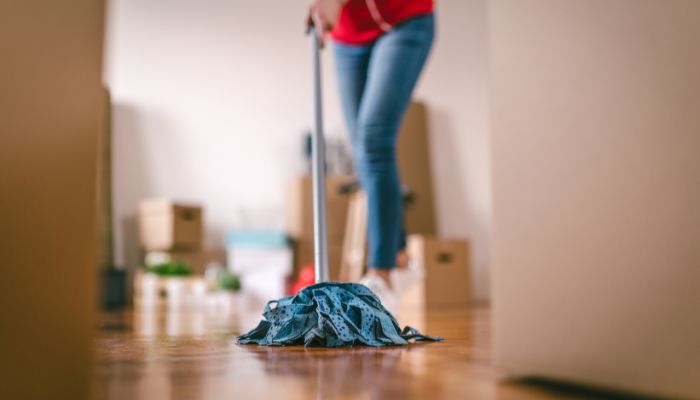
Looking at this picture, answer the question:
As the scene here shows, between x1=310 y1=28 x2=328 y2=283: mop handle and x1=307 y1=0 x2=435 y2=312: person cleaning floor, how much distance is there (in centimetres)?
16

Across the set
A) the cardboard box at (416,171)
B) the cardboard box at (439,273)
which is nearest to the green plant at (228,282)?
the cardboard box at (439,273)

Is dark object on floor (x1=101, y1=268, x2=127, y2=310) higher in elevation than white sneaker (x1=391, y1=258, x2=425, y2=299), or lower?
lower

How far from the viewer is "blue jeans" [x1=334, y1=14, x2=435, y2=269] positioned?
1.36m

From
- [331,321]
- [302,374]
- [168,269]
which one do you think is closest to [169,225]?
[168,269]

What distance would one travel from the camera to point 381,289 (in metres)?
1.36

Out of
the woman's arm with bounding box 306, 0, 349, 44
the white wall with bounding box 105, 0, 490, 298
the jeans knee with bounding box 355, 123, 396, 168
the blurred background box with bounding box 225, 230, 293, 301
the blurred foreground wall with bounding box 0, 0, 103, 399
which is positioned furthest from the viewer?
the white wall with bounding box 105, 0, 490, 298

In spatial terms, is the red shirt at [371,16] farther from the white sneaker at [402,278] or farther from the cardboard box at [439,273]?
the cardboard box at [439,273]

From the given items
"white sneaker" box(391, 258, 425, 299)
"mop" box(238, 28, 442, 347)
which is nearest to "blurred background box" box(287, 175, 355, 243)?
"white sneaker" box(391, 258, 425, 299)

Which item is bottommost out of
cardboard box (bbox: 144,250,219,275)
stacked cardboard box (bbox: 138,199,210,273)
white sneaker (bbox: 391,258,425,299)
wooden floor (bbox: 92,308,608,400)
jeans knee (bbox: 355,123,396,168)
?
wooden floor (bbox: 92,308,608,400)

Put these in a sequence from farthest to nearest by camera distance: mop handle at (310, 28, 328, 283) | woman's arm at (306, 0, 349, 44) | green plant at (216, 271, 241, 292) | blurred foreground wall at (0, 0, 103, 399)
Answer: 1. green plant at (216, 271, 241, 292)
2. woman's arm at (306, 0, 349, 44)
3. mop handle at (310, 28, 328, 283)
4. blurred foreground wall at (0, 0, 103, 399)

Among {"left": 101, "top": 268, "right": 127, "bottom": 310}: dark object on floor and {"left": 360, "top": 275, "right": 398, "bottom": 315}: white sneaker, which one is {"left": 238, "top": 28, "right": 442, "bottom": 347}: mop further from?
{"left": 101, "top": 268, "right": 127, "bottom": 310}: dark object on floor

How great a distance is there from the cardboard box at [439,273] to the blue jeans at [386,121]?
1591 millimetres

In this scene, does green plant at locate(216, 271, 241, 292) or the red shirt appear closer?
the red shirt

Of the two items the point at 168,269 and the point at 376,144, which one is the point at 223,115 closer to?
the point at 168,269
